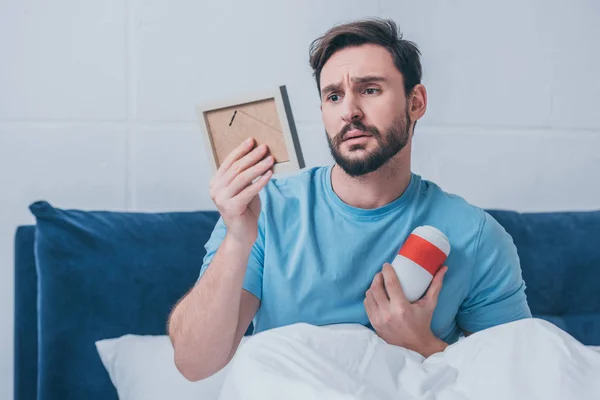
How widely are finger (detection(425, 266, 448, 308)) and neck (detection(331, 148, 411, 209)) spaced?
0.67ft

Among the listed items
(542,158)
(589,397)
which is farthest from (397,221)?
(542,158)

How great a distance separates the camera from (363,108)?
134 centimetres

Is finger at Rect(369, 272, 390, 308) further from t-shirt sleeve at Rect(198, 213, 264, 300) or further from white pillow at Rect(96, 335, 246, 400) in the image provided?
white pillow at Rect(96, 335, 246, 400)

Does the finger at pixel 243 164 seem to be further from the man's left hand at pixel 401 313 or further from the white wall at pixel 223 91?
the white wall at pixel 223 91

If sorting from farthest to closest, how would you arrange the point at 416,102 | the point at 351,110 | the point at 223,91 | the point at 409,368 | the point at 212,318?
the point at 223,91 → the point at 416,102 → the point at 351,110 → the point at 212,318 → the point at 409,368

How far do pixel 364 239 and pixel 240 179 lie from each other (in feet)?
1.17

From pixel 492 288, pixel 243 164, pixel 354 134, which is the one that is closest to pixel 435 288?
pixel 492 288

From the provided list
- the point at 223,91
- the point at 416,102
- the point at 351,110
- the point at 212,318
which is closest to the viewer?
the point at 212,318

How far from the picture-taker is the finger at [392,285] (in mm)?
1232

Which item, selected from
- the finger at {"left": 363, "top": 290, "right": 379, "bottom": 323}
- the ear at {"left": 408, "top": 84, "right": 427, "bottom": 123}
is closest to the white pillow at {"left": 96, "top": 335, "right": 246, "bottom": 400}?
the finger at {"left": 363, "top": 290, "right": 379, "bottom": 323}

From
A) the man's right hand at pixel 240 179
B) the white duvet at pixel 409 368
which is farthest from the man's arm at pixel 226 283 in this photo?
the white duvet at pixel 409 368

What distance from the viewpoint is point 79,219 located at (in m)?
1.53

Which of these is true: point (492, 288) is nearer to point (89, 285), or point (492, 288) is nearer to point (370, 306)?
point (370, 306)

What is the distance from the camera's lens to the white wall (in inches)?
67.3
